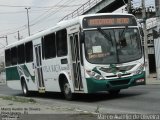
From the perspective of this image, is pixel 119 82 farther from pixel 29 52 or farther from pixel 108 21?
pixel 29 52

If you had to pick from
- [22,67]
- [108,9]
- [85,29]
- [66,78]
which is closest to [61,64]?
[66,78]

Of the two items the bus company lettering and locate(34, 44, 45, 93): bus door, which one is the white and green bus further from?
locate(34, 44, 45, 93): bus door

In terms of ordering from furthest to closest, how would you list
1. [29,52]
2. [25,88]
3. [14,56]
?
[14,56] < [25,88] < [29,52]

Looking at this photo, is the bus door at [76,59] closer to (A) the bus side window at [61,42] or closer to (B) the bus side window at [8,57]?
(A) the bus side window at [61,42]

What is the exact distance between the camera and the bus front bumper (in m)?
17.2

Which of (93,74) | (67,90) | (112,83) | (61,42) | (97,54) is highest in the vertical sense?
(61,42)

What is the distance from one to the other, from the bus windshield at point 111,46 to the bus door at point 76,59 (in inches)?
20.2

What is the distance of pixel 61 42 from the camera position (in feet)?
62.8

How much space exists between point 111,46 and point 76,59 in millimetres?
1410

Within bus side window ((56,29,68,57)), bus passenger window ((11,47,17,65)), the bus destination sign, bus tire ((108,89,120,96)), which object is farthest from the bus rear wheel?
the bus destination sign

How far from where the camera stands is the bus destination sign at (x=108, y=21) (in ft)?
58.0

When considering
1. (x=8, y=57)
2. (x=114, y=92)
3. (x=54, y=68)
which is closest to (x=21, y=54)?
(x=8, y=57)

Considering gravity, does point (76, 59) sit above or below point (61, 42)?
below

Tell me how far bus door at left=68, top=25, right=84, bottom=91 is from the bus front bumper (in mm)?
603
